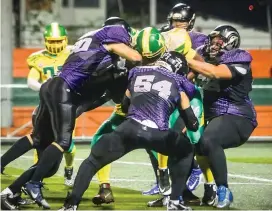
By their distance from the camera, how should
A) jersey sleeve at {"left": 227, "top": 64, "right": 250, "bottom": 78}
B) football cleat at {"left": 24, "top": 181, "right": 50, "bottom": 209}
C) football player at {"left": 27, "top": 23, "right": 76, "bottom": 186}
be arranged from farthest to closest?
football player at {"left": 27, "top": 23, "right": 76, "bottom": 186}
jersey sleeve at {"left": 227, "top": 64, "right": 250, "bottom": 78}
football cleat at {"left": 24, "top": 181, "right": 50, "bottom": 209}

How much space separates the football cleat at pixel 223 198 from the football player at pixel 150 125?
1.84 ft

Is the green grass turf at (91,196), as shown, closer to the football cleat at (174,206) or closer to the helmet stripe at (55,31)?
the football cleat at (174,206)

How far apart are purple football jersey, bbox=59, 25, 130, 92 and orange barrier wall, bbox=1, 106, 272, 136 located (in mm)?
6920

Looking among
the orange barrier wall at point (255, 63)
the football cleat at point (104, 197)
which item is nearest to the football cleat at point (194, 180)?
the football cleat at point (104, 197)

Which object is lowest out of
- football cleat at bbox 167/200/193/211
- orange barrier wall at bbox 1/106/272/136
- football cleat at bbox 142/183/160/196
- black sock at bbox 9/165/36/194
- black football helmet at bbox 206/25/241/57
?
orange barrier wall at bbox 1/106/272/136

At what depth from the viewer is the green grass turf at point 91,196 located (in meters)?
7.54

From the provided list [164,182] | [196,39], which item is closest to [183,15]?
[196,39]

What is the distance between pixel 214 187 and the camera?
786 centimetres

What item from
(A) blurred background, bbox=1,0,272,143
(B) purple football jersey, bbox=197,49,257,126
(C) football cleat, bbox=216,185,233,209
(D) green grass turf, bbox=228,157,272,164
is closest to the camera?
(C) football cleat, bbox=216,185,233,209

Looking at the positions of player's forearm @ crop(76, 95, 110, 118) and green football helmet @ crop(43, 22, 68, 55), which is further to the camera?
green football helmet @ crop(43, 22, 68, 55)

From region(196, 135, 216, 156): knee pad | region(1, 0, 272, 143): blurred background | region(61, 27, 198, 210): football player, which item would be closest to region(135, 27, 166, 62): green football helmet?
region(61, 27, 198, 210): football player

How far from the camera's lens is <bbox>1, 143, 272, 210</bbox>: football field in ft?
25.4

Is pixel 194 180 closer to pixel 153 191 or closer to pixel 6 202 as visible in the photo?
pixel 153 191

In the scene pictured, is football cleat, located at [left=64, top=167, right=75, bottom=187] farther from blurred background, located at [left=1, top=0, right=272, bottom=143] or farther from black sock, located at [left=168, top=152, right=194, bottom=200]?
blurred background, located at [left=1, top=0, right=272, bottom=143]
